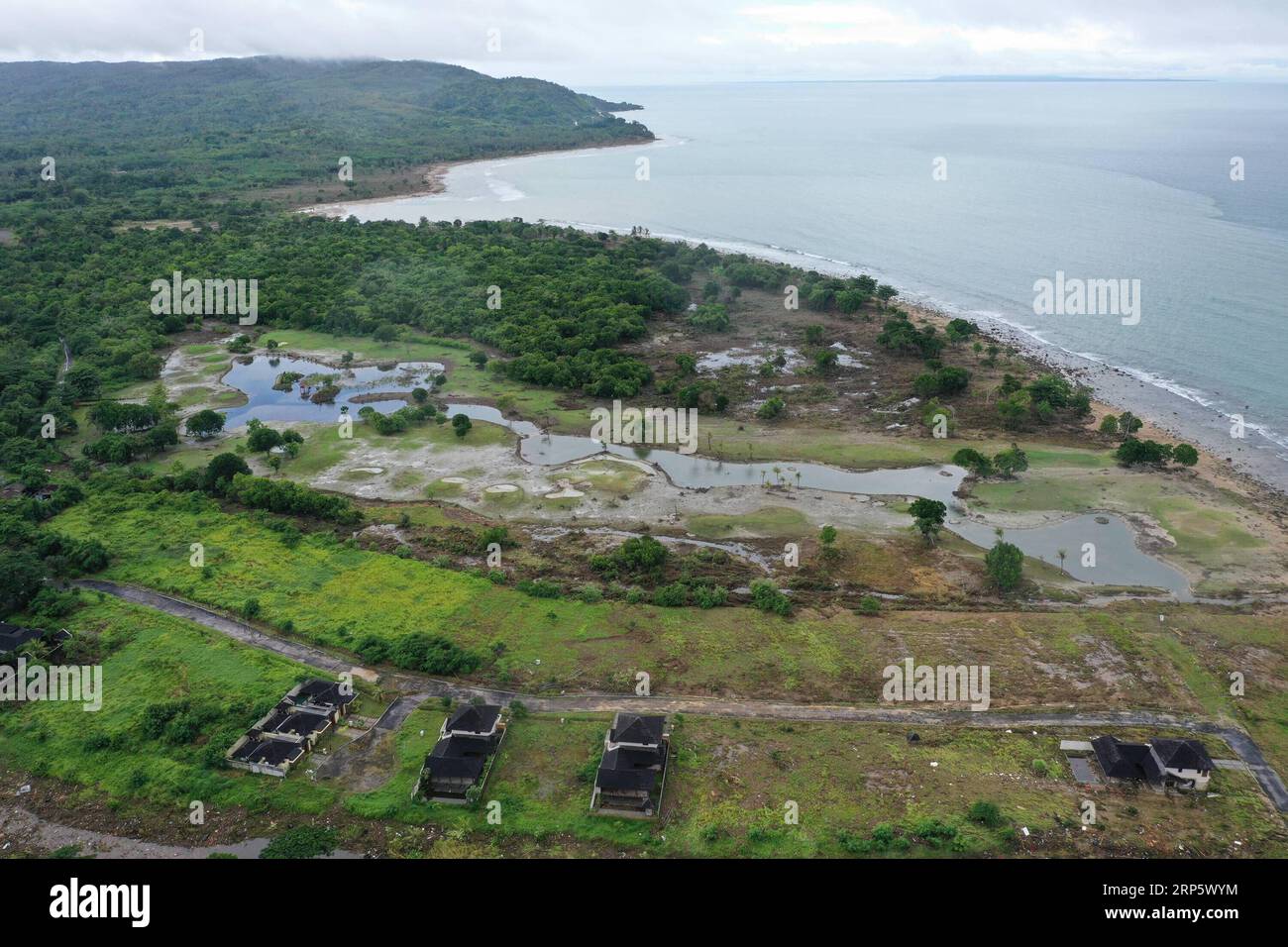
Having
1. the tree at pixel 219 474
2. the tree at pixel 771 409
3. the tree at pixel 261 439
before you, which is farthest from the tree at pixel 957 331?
the tree at pixel 219 474

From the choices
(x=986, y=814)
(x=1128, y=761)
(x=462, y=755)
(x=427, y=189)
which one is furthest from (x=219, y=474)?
(x=427, y=189)

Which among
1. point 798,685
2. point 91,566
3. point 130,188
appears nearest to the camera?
point 798,685

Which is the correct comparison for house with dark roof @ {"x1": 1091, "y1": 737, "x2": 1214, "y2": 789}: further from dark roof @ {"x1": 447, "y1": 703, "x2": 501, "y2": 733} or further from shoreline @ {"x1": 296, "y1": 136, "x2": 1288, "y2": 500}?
shoreline @ {"x1": 296, "y1": 136, "x2": 1288, "y2": 500}

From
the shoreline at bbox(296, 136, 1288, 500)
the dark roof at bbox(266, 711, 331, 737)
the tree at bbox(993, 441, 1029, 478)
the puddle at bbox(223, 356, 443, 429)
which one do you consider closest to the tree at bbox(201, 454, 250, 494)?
the puddle at bbox(223, 356, 443, 429)

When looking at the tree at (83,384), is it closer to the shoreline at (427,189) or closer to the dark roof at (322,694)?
the dark roof at (322,694)

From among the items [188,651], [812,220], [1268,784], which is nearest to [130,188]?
[812,220]

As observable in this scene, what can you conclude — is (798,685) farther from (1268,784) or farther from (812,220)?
(812,220)

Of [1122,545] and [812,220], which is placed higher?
[812,220]

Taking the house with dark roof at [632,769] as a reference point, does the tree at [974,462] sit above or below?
above
